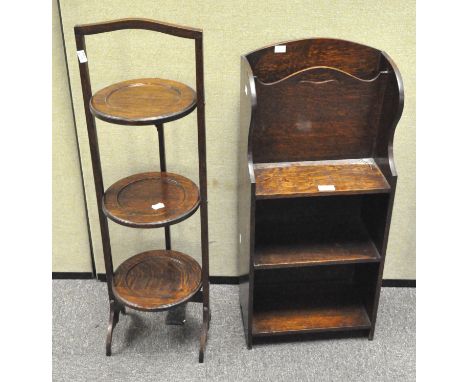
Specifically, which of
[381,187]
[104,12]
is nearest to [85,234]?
[104,12]

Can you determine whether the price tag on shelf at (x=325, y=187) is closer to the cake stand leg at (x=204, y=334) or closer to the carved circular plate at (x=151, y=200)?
the carved circular plate at (x=151, y=200)

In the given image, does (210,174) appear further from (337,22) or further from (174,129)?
(337,22)

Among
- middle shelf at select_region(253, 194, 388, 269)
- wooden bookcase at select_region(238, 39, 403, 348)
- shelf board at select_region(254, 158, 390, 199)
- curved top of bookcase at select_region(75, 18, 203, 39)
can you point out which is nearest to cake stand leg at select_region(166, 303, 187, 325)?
wooden bookcase at select_region(238, 39, 403, 348)

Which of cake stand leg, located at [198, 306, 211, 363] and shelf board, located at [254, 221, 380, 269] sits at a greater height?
shelf board, located at [254, 221, 380, 269]

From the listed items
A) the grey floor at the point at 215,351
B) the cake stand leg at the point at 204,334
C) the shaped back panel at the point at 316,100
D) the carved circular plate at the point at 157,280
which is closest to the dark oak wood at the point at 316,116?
the shaped back panel at the point at 316,100

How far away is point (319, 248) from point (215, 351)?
0.57m

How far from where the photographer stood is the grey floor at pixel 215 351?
6.92ft

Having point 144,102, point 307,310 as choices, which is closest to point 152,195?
point 144,102

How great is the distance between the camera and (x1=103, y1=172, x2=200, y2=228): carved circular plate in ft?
6.18

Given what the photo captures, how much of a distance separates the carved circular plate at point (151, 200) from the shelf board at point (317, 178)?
0.25m

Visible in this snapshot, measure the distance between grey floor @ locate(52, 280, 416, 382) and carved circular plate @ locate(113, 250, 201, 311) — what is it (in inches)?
9.7

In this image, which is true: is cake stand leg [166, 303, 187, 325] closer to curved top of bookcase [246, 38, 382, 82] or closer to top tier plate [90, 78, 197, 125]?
top tier plate [90, 78, 197, 125]

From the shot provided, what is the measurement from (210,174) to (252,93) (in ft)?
1.92

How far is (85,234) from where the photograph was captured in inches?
97.0
